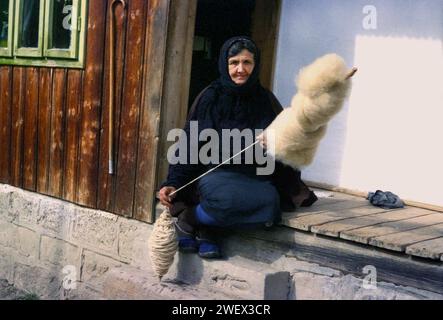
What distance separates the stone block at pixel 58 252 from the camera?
5.05 metres

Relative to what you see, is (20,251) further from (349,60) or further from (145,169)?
(349,60)

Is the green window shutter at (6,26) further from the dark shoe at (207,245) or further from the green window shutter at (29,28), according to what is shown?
the dark shoe at (207,245)

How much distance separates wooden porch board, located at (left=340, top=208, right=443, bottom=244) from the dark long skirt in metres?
0.52

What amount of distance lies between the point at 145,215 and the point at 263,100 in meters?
1.31

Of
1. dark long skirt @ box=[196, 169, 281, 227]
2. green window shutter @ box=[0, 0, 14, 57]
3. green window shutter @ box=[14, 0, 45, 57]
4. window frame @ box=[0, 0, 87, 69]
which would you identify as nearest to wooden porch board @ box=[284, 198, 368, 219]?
dark long skirt @ box=[196, 169, 281, 227]

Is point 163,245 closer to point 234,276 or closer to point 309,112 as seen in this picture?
point 234,276

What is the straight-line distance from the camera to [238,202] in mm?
3580

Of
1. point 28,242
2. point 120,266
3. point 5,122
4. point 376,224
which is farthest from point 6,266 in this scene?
point 376,224

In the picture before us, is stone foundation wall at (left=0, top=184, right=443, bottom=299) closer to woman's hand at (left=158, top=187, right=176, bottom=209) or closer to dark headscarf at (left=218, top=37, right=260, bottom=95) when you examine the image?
woman's hand at (left=158, top=187, right=176, bottom=209)

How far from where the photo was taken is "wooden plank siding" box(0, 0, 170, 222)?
436 centimetres

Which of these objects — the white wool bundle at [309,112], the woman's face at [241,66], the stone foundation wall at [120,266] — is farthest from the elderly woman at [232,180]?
the white wool bundle at [309,112]

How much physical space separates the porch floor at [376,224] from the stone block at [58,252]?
2.20 m

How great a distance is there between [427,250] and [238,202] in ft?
3.80
